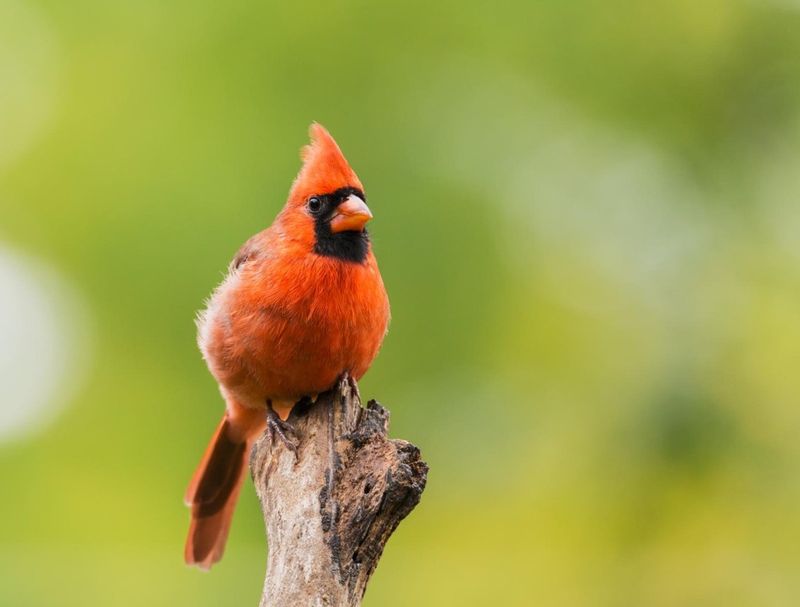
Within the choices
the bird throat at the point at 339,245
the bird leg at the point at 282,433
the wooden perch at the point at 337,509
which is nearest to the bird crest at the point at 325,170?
the bird throat at the point at 339,245

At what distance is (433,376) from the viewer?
20.8 ft

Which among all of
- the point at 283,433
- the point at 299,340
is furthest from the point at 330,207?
the point at 283,433

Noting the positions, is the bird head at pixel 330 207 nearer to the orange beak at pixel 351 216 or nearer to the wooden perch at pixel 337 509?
the orange beak at pixel 351 216

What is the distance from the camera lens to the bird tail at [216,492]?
4.03m

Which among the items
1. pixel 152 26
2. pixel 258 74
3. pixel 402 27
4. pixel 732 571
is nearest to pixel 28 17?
pixel 152 26

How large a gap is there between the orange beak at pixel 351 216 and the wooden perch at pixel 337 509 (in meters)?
0.78

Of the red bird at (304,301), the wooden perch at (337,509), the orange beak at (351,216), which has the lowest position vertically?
the wooden perch at (337,509)

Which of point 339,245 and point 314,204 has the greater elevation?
point 314,204

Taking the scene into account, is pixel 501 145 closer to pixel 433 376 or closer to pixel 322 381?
pixel 433 376

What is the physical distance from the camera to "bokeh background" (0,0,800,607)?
5504 millimetres

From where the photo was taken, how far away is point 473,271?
647cm

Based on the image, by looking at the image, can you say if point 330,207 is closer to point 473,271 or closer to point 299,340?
point 299,340

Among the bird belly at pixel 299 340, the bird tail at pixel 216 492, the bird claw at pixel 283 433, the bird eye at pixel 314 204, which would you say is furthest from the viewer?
the bird tail at pixel 216 492

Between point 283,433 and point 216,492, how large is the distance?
1280mm
